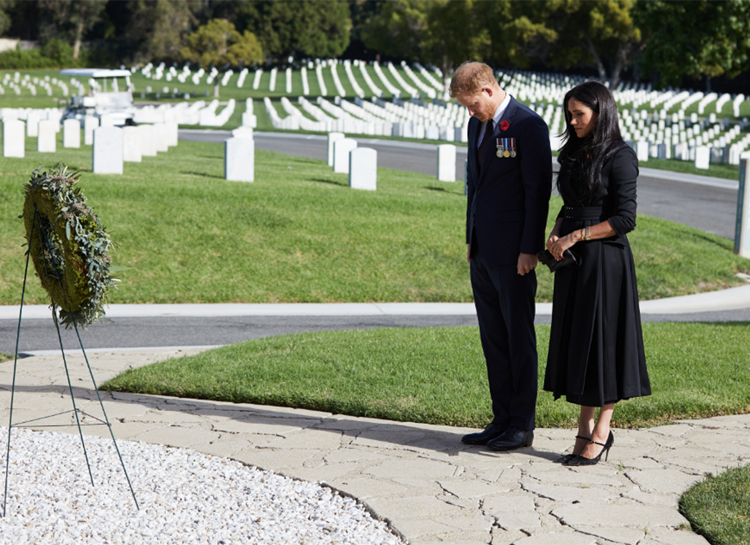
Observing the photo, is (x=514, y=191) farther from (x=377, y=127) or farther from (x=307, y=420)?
(x=377, y=127)

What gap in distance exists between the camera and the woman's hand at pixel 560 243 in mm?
4309

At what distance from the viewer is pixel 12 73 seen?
6906 cm

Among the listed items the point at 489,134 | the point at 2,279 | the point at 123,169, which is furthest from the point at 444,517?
the point at 123,169

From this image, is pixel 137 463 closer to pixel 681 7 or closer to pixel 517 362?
pixel 517 362

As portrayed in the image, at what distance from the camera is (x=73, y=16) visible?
80.5m

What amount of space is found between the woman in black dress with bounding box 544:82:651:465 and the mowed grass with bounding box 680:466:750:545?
0.58 m

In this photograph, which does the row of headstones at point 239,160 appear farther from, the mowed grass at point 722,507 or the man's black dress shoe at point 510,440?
the mowed grass at point 722,507

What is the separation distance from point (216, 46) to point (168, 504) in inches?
2372

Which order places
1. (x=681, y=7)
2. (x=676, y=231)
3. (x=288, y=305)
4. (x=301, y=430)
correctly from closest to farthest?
(x=301, y=430), (x=288, y=305), (x=676, y=231), (x=681, y=7)

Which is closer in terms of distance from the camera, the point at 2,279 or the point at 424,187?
the point at 2,279

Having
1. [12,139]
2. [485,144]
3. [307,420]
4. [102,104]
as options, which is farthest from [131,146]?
[102,104]

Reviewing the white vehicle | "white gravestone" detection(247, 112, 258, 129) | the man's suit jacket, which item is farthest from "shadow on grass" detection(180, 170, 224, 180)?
"white gravestone" detection(247, 112, 258, 129)

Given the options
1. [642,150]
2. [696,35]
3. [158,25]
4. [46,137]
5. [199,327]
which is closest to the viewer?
[199,327]

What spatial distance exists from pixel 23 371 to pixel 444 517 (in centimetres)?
434
